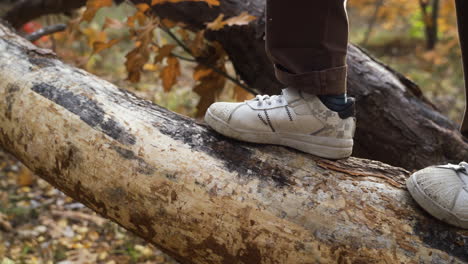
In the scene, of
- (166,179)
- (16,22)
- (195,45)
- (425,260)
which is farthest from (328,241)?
(16,22)

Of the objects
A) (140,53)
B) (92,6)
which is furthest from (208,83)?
(92,6)

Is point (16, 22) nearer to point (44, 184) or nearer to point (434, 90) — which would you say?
point (44, 184)

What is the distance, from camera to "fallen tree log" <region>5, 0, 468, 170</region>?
2.60 meters

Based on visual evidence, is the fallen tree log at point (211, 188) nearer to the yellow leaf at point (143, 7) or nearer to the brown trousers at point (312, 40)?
the brown trousers at point (312, 40)

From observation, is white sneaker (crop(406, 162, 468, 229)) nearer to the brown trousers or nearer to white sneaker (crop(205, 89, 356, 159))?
white sneaker (crop(205, 89, 356, 159))

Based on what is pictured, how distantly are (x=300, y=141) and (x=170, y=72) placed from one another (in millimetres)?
1408

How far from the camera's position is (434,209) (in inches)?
57.2

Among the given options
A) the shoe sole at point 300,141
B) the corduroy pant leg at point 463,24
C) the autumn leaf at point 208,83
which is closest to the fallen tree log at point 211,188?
the shoe sole at point 300,141

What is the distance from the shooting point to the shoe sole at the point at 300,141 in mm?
1662

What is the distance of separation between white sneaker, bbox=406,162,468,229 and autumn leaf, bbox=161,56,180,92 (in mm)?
1718

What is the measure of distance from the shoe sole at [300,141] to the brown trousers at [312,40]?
184 millimetres

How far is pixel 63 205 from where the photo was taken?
337 cm

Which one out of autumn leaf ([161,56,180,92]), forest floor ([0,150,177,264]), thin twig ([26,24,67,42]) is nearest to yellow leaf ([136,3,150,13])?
autumn leaf ([161,56,180,92])

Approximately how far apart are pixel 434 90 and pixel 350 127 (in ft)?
15.7
